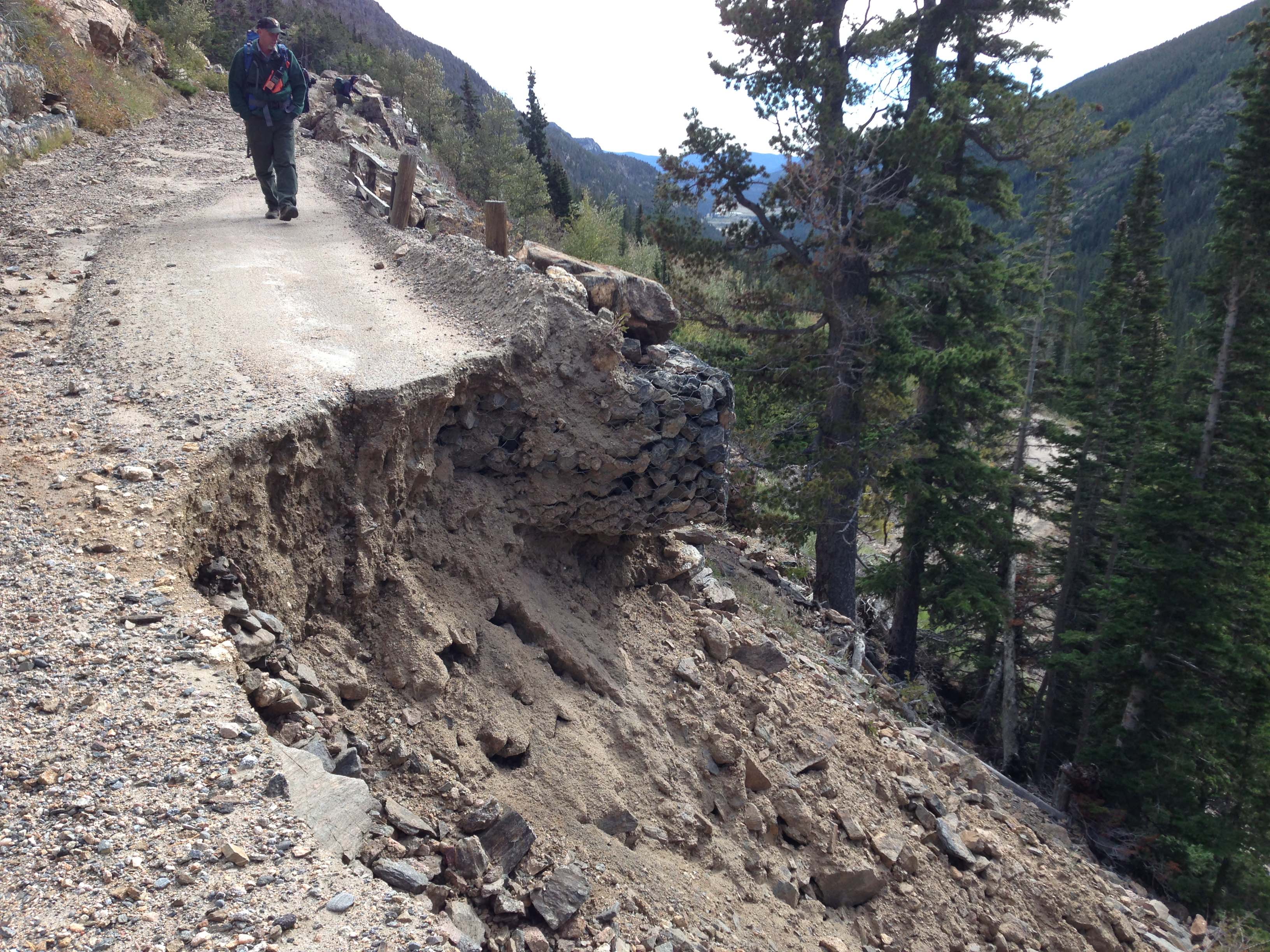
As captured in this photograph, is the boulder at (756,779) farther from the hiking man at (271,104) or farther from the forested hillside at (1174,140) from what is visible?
the forested hillside at (1174,140)

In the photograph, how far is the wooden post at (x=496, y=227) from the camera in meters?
8.00

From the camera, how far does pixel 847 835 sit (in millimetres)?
6734

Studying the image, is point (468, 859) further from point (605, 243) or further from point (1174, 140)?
point (1174, 140)

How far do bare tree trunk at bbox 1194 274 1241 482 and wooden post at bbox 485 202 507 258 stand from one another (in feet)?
45.9

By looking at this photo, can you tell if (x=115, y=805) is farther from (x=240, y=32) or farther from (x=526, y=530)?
(x=240, y=32)

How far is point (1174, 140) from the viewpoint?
115 meters

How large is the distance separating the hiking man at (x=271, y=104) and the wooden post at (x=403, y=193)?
1242mm

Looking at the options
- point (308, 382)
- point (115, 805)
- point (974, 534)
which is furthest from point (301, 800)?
point (974, 534)

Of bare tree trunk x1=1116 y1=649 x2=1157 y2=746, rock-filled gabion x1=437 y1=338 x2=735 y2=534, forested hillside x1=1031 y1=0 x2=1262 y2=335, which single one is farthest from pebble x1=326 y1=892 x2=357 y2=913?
forested hillside x1=1031 y1=0 x2=1262 y2=335

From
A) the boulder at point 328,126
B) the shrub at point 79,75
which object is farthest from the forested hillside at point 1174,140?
the shrub at point 79,75

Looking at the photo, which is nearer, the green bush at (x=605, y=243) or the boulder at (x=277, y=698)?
the boulder at (x=277, y=698)

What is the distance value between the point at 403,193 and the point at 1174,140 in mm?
139385

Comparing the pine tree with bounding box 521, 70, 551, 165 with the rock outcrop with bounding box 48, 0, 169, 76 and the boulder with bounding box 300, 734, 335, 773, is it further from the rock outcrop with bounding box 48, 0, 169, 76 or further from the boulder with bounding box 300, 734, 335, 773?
the boulder with bounding box 300, 734, 335, 773

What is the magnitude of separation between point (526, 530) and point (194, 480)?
2708 mm
